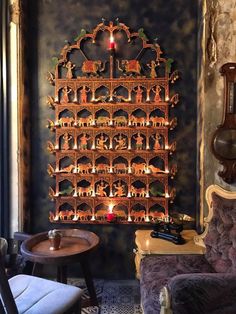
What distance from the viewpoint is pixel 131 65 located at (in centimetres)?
268

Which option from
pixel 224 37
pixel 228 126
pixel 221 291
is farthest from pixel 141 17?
pixel 221 291

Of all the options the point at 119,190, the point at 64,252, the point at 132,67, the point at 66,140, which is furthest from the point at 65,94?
the point at 64,252

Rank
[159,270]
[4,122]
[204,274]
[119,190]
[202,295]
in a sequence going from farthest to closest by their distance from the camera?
1. [119,190]
2. [4,122]
3. [159,270]
4. [204,274]
5. [202,295]

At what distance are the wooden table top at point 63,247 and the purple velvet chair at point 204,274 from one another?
462mm

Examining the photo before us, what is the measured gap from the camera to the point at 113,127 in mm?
2727

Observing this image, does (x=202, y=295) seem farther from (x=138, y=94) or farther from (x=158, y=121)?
(x=138, y=94)

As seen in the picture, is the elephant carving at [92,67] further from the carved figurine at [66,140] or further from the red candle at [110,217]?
the red candle at [110,217]

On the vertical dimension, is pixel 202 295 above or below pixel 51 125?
below

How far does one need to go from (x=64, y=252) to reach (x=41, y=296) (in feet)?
1.40

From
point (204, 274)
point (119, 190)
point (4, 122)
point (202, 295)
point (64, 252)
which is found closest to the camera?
point (202, 295)

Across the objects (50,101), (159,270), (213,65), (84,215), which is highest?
(213,65)

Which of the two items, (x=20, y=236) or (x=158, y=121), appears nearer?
(x=20, y=236)

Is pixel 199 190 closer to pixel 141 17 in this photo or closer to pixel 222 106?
pixel 222 106

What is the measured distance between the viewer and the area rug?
232cm
